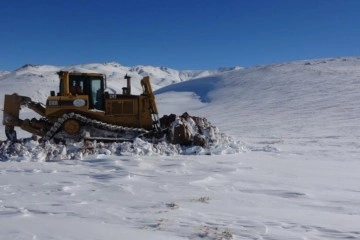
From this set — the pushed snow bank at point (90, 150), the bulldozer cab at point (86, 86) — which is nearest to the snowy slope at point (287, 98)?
the pushed snow bank at point (90, 150)

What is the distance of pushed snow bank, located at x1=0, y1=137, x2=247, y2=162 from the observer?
1209 cm

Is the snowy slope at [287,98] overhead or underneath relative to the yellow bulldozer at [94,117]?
overhead

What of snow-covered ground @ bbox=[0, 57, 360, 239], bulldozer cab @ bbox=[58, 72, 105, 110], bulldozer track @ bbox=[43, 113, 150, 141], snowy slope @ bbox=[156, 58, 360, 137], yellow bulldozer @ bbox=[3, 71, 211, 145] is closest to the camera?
snow-covered ground @ bbox=[0, 57, 360, 239]

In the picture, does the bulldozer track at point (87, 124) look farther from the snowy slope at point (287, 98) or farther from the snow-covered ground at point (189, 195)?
the snowy slope at point (287, 98)

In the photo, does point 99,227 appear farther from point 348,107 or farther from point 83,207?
point 348,107

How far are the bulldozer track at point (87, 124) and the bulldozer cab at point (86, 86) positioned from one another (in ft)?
2.71

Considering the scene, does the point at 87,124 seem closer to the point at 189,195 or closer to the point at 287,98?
the point at 189,195

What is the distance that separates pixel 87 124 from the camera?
563 inches

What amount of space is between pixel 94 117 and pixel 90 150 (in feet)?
6.75

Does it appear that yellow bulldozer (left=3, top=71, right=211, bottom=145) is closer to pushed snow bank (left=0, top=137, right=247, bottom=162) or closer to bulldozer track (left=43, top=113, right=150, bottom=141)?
bulldozer track (left=43, top=113, right=150, bottom=141)

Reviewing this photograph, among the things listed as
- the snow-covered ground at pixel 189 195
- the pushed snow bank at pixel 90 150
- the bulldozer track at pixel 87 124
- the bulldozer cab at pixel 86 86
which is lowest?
the snow-covered ground at pixel 189 195

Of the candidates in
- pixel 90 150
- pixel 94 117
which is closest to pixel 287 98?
pixel 94 117

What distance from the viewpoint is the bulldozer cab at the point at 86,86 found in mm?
14812

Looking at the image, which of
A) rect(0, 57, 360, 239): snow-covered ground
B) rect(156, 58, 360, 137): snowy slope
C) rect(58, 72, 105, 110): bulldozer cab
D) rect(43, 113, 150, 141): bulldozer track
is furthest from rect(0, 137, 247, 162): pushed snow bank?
rect(156, 58, 360, 137): snowy slope
